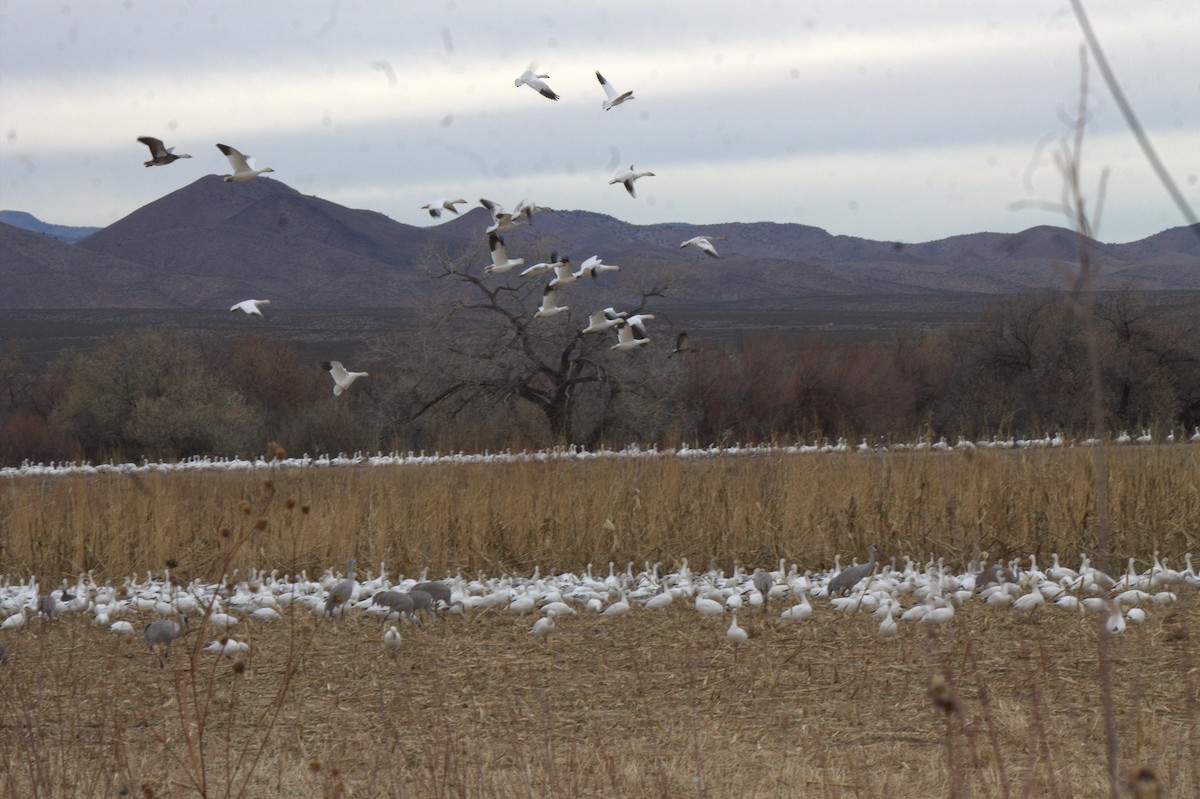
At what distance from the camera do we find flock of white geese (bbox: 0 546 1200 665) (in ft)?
30.1

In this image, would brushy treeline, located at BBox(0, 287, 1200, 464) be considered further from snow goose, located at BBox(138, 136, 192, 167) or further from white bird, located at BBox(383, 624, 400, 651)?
white bird, located at BBox(383, 624, 400, 651)

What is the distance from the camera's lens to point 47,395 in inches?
1754

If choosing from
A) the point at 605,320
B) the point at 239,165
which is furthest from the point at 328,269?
the point at 239,165

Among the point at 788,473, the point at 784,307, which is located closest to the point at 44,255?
the point at 784,307

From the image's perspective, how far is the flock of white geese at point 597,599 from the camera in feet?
30.1

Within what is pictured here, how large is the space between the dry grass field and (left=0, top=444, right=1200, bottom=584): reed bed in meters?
0.03

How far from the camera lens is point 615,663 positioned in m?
8.31

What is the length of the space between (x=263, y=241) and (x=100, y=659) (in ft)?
536

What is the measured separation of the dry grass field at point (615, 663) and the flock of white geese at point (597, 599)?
134mm

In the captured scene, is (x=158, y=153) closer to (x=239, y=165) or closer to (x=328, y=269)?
(x=239, y=165)

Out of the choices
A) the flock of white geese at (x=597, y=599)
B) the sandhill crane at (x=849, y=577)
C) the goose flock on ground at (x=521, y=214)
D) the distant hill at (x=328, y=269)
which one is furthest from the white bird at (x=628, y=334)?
the distant hill at (x=328, y=269)

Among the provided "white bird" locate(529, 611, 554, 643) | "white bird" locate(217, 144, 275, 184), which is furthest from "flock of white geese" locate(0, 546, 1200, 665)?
"white bird" locate(217, 144, 275, 184)

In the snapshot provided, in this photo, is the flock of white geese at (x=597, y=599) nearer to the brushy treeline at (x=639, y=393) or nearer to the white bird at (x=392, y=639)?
the white bird at (x=392, y=639)

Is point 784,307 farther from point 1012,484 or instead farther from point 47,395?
point 1012,484
